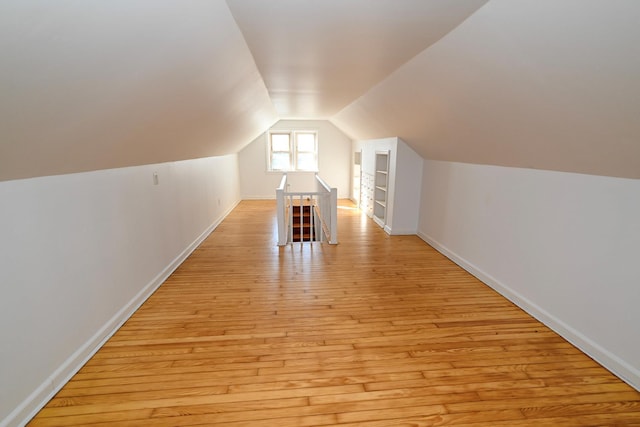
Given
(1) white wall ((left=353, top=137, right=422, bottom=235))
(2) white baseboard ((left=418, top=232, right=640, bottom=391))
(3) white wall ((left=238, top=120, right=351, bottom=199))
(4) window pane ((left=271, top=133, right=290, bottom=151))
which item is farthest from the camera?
(4) window pane ((left=271, top=133, right=290, bottom=151))

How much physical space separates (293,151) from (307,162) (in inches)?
19.1

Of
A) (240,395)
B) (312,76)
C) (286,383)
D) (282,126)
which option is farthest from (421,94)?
(282,126)

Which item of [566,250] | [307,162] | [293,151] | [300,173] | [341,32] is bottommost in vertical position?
[566,250]

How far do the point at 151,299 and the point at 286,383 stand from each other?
1725mm

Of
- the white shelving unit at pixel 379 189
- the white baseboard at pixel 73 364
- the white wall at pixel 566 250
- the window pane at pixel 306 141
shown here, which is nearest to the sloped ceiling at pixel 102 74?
the white baseboard at pixel 73 364

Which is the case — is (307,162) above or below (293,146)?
below

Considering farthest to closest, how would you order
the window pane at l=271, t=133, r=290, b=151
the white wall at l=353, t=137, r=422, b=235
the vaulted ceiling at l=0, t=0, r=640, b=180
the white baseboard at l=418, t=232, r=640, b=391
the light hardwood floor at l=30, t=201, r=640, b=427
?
the window pane at l=271, t=133, r=290, b=151, the white wall at l=353, t=137, r=422, b=235, the white baseboard at l=418, t=232, r=640, b=391, the light hardwood floor at l=30, t=201, r=640, b=427, the vaulted ceiling at l=0, t=0, r=640, b=180

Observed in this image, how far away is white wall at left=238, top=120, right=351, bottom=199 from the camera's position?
788 cm

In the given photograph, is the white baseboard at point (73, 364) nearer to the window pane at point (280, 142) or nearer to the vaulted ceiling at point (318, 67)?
the vaulted ceiling at point (318, 67)

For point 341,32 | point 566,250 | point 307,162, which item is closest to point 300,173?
point 307,162

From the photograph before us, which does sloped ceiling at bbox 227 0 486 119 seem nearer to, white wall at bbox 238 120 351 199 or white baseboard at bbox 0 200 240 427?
white baseboard at bbox 0 200 240 427

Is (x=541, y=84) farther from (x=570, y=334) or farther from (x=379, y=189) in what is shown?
(x=379, y=189)

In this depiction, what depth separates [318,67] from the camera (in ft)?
8.88

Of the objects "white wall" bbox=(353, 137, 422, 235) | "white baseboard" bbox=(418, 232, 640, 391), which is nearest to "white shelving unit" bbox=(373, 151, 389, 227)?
"white wall" bbox=(353, 137, 422, 235)
